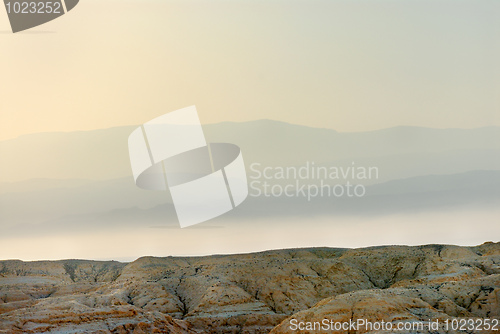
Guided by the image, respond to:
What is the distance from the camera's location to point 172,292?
377 ft

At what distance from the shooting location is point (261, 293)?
11156 cm

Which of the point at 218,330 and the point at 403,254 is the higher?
the point at 403,254

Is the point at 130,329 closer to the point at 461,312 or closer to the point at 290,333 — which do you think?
the point at 290,333

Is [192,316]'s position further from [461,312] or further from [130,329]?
[461,312]

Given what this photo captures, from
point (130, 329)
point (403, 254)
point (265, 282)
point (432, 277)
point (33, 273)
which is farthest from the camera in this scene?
point (33, 273)

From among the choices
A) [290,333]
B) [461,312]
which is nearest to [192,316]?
[290,333]

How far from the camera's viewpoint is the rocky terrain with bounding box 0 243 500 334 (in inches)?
2613

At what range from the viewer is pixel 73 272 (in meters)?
180

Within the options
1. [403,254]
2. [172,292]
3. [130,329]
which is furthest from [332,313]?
[403,254]

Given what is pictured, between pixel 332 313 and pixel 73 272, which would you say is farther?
pixel 73 272

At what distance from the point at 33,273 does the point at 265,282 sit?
275 ft

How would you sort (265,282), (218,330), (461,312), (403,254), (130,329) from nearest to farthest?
(461,312), (130,329), (218,330), (265,282), (403,254)

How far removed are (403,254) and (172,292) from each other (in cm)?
5447

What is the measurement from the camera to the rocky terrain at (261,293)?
66375 millimetres
